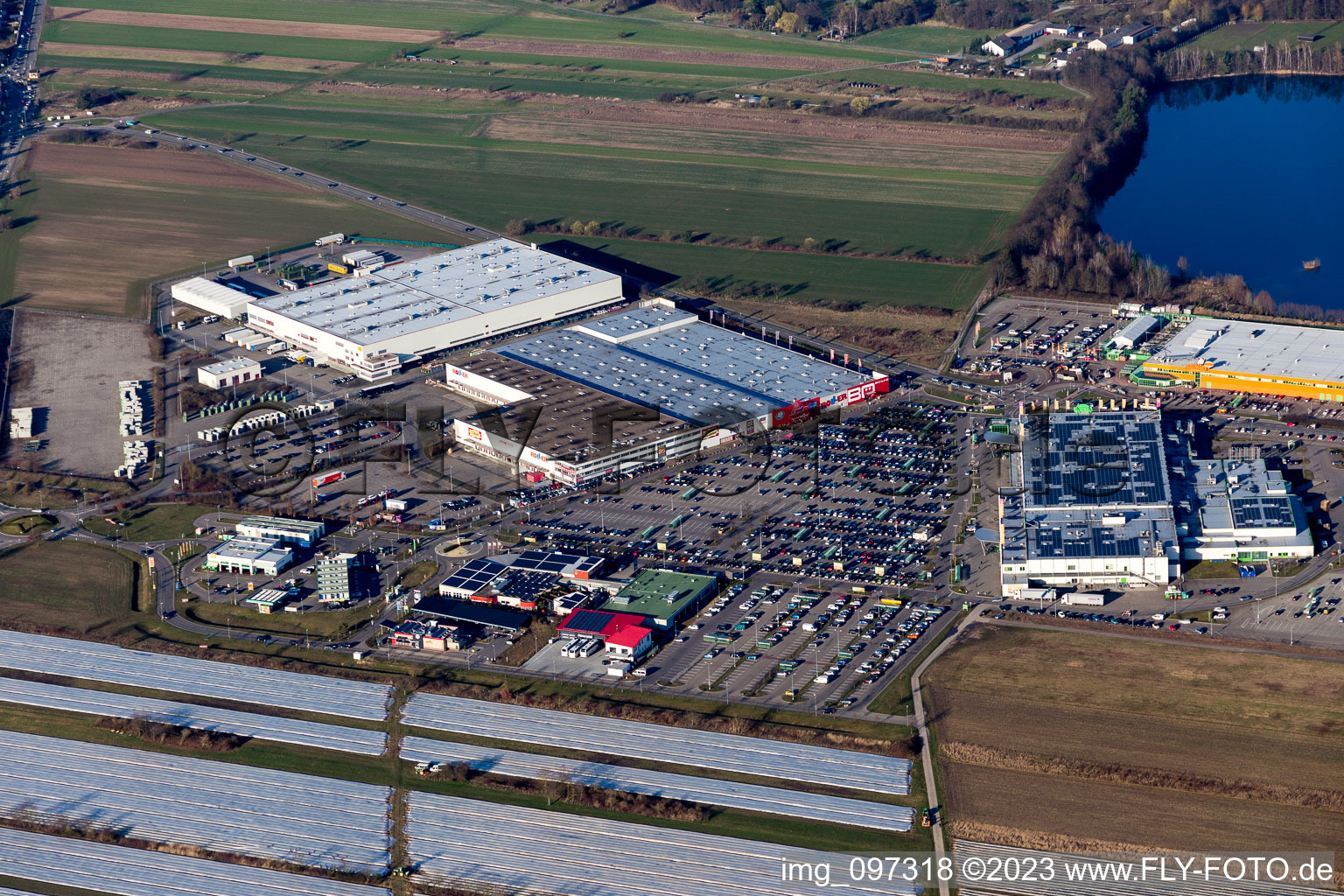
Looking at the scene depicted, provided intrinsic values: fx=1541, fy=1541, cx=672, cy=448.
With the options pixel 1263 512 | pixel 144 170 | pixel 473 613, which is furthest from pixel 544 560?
pixel 144 170

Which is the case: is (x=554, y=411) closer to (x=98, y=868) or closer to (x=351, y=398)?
(x=351, y=398)

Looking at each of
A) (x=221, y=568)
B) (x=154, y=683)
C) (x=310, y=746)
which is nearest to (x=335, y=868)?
(x=310, y=746)

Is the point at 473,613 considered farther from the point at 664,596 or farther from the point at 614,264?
the point at 614,264

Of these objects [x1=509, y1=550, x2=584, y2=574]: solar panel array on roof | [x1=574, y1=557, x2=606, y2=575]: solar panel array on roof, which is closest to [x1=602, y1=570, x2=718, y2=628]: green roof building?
[x1=574, y1=557, x2=606, y2=575]: solar panel array on roof

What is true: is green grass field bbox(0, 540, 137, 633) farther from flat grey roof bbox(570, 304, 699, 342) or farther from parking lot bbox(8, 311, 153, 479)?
flat grey roof bbox(570, 304, 699, 342)

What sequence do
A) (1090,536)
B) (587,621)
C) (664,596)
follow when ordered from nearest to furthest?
1. (587,621)
2. (664,596)
3. (1090,536)

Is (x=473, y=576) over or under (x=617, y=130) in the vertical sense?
under

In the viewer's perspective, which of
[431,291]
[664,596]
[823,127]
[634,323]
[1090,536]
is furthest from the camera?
[823,127]

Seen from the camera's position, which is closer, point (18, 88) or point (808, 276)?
point (808, 276)
